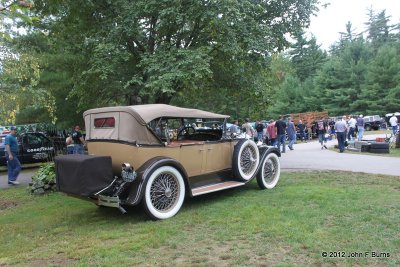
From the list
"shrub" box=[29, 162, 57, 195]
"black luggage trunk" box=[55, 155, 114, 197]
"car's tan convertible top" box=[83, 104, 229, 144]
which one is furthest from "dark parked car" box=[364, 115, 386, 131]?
"black luggage trunk" box=[55, 155, 114, 197]

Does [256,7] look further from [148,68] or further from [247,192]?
[247,192]

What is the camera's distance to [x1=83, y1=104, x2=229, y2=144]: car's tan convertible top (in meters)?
6.75

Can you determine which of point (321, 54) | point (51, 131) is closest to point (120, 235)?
point (51, 131)

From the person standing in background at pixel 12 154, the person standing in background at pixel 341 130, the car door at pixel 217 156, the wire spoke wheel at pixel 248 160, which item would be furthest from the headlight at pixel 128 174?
the person standing in background at pixel 341 130

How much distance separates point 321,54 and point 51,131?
148 feet

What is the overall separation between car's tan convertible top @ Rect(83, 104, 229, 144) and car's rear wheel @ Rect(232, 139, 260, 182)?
1459 mm

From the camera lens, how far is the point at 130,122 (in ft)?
22.3

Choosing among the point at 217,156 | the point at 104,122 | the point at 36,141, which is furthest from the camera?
the point at 36,141

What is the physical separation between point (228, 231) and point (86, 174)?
2.38 meters

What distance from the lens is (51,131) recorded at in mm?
26078

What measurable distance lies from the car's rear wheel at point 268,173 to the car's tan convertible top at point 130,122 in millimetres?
2353

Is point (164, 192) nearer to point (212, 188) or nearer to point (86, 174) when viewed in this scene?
point (212, 188)

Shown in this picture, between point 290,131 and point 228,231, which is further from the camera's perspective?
point 290,131

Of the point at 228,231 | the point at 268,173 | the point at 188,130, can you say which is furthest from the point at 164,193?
the point at 268,173
